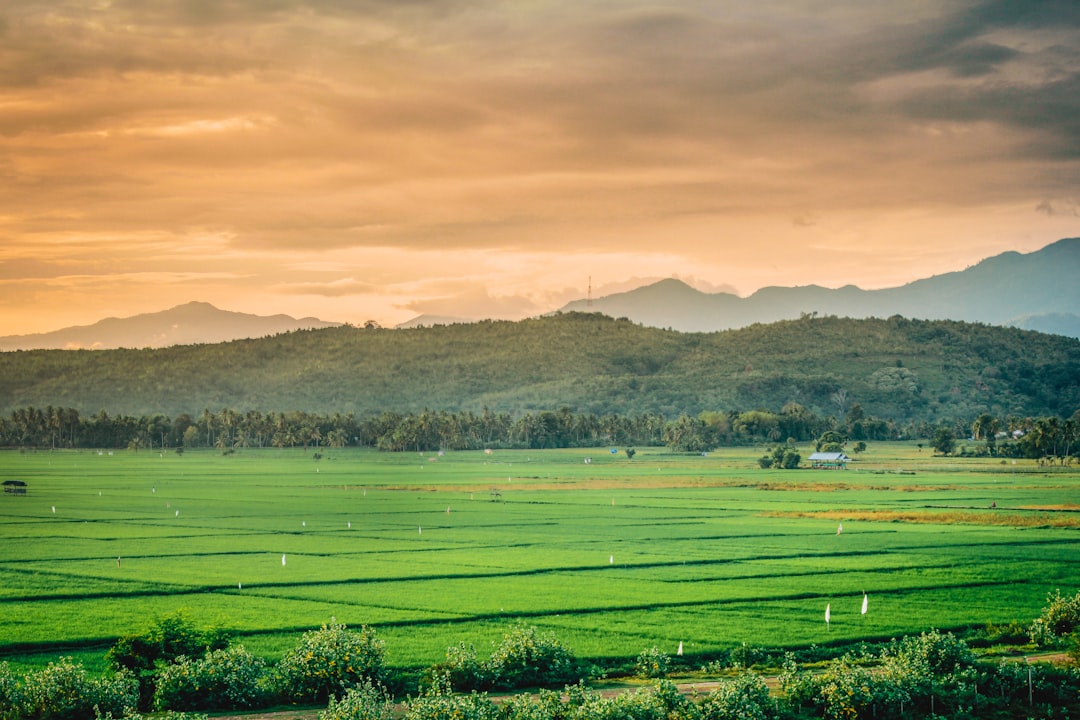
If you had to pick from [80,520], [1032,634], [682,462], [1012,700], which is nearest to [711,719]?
[1012,700]

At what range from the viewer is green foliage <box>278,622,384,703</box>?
89.0 ft

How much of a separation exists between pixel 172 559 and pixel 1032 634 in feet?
118

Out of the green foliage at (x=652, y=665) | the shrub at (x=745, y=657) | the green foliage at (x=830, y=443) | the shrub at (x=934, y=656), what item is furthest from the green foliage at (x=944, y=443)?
the green foliage at (x=652, y=665)

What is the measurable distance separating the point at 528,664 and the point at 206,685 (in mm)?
7818

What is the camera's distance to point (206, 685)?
1035 inches

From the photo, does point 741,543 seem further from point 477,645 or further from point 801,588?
point 477,645

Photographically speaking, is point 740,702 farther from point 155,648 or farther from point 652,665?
point 155,648

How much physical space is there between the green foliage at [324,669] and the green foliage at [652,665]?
6817 millimetres

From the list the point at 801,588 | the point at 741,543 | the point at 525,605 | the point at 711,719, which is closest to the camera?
the point at 711,719

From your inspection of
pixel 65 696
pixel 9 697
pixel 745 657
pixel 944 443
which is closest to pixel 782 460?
pixel 944 443

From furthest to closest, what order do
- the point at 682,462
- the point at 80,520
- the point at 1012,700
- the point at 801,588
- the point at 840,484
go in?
the point at 682,462 < the point at 840,484 < the point at 80,520 < the point at 801,588 < the point at 1012,700

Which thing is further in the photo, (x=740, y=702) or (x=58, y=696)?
(x=58, y=696)

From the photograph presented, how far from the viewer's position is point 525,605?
39.1 meters

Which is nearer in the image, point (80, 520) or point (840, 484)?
point (80, 520)
